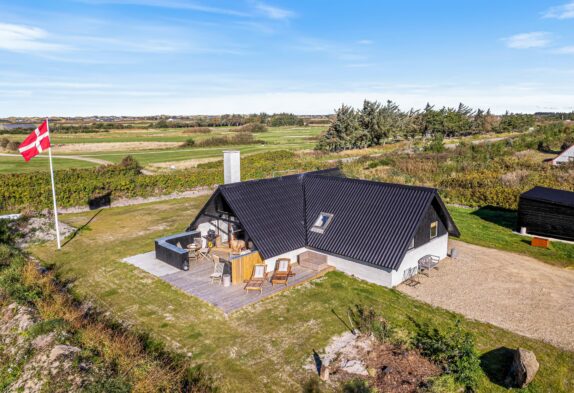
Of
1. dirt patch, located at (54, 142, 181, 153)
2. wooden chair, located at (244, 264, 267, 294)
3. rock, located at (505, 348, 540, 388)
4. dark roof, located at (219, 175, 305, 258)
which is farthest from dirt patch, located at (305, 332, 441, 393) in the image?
dirt patch, located at (54, 142, 181, 153)

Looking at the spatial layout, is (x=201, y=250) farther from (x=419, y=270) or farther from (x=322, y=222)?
(x=419, y=270)

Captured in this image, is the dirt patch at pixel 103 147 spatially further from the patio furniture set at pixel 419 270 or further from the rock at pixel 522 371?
the rock at pixel 522 371

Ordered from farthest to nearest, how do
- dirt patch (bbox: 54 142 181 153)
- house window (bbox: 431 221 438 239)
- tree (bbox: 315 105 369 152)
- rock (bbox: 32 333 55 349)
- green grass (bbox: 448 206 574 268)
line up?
1. dirt patch (bbox: 54 142 181 153)
2. tree (bbox: 315 105 369 152)
3. green grass (bbox: 448 206 574 268)
4. house window (bbox: 431 221 438 239)
5. rock (bbox: 32 333 55 349)

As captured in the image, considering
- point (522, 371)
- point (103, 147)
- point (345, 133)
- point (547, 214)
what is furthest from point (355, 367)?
point (103, 147)

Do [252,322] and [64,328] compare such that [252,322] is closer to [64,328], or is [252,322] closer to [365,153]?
[64,328]

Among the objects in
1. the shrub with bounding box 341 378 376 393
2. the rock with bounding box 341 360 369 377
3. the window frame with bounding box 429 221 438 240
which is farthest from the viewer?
the window frame with bounding box 429 221 438 240

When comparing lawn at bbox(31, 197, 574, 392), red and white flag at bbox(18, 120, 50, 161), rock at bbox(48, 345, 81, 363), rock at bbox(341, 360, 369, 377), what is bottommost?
lawn at bbox(31, 197, 574, 392)

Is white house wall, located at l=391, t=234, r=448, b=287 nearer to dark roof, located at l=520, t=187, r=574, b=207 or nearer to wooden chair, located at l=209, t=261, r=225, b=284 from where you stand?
wooden chair, located at l=209, t=261, r=225, b=284
